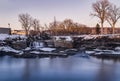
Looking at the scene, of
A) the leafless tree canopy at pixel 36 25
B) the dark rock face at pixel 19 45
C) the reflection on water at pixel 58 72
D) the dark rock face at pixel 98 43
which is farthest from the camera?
the leafless tree canopy at pixel 36 25

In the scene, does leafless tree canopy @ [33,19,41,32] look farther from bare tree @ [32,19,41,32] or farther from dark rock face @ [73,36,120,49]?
dark rock face @ [73,36,120,49]

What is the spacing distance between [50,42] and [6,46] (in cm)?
763

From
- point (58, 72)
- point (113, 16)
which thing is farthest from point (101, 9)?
point (58, 72)

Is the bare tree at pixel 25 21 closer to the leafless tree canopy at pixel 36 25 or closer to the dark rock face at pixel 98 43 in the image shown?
the leafless tree canopy at pixel 36 25

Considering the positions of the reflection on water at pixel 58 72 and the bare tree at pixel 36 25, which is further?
the bare tree at pixel 36 25

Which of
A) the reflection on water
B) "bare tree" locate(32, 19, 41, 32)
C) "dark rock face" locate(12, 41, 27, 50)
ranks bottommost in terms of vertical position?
the reflection on water

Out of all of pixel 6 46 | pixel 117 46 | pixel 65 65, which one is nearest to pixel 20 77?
pixel 65 65

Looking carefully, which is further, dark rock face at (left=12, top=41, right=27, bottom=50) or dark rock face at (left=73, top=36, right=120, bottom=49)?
dark rock face at (left=73, top=36, right=120, bottom=49)

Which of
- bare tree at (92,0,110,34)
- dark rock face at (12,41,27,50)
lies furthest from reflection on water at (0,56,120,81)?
bare tree at (92,0,110,34)

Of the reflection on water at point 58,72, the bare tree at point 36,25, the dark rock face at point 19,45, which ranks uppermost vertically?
the bare tree at point 36,25

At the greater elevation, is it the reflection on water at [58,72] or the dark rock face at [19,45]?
the dark rock face at [19,45]

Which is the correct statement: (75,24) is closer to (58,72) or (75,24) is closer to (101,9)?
(101,9)

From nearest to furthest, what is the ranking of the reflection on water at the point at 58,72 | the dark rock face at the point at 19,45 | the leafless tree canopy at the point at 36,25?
the reflection on water at the point at 58,72, the dark rock face at the point at 19,45, the leafless tree canopy at the point at 36,25

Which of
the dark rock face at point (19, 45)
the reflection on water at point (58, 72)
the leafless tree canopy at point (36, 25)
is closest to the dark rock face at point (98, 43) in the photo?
the dark rock face at point (19, 45)
